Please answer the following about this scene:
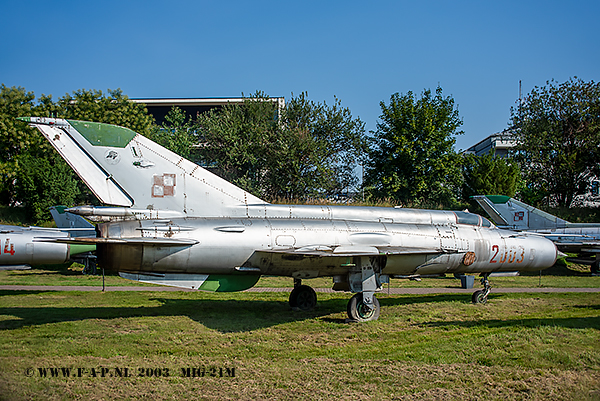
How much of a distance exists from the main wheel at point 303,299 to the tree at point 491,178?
2116 cm

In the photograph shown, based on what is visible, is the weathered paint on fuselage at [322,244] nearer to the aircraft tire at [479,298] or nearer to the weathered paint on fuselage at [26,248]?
the aircraft tire at [479,298]

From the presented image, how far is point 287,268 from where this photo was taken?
10250 millimetres

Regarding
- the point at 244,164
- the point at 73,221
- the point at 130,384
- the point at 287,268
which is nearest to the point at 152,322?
the point at 287,268

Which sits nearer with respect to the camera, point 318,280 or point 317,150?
point 318,280

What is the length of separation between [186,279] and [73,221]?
12.9 meters

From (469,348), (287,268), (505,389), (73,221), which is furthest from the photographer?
(73,221)

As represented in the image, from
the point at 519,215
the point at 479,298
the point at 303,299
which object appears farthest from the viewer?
the point at 519,215

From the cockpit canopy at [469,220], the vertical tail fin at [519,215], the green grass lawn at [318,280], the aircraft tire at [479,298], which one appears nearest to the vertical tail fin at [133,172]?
the cockpit canopy at [469,220]

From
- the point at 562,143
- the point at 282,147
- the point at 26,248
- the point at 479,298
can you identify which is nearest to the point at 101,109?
the point at 282,147

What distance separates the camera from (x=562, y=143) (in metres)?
34.7

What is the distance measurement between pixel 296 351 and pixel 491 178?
2573cm

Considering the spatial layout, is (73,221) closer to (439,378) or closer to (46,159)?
(46,159)

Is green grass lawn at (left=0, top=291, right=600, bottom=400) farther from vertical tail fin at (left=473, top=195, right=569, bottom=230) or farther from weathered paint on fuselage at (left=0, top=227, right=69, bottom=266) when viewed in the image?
vertical tail fin at (left=473, top=195, right=569, bottom=230)

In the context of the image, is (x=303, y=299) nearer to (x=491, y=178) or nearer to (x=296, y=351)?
(x=296, y=351)
